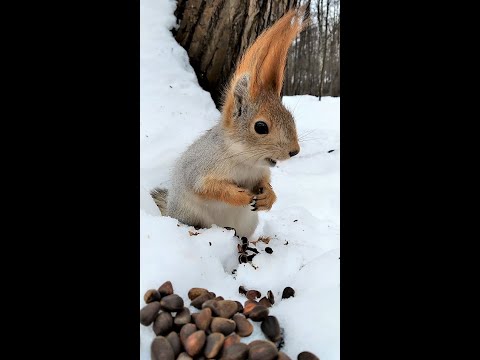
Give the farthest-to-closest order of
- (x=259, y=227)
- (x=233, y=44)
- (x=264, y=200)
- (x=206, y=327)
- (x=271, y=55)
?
1. (x=233, y=44)
2. (x=259, y=227)
3. (x=264, y=200)
4. (x=271, y=55)
5. (x=206, y=327)

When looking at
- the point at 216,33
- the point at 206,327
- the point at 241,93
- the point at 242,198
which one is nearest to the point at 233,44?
the point at 216,33

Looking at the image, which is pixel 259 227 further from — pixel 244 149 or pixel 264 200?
pixel 244 149

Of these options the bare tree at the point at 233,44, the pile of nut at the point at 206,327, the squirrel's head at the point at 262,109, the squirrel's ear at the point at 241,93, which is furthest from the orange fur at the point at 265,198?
the pile of nut at the point at 206,327

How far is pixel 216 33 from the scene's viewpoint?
1.79 m

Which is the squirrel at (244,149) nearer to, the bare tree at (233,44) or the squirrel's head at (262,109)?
the squirrel's head at (262,109)

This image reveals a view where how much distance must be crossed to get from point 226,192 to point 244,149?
15cm

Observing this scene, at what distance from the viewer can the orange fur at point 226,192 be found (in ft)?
3.87

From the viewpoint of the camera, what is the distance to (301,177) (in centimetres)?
156

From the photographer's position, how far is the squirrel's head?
40.1 inches

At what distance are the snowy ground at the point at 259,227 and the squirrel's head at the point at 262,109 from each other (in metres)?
0.14

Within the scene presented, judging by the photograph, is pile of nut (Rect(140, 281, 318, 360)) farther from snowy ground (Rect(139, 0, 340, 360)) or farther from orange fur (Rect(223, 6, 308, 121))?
orange fur (Rect(223, 6, 308, 121))
